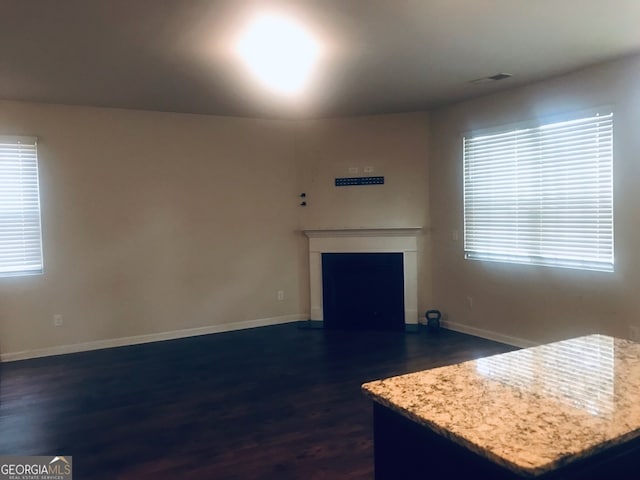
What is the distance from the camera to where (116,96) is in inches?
183

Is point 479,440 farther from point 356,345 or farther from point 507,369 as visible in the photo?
point 356,345

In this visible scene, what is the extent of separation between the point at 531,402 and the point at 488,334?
4.27 metres

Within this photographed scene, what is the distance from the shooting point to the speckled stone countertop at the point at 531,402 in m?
0.98

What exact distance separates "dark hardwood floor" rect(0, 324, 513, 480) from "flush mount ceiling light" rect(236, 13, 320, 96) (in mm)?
2535

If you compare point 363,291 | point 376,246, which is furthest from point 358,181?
point 363,291

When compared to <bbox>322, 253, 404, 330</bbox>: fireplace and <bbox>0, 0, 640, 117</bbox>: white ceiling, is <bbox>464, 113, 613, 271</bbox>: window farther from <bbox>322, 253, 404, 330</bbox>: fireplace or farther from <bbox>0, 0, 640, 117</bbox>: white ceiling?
<bbox>322, 253, 404, 330</bbox>: fireplace

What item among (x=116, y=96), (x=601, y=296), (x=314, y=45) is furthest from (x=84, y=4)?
(x=601, y=296)

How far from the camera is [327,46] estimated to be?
337 cm

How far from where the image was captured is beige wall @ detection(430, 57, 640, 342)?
3.87m

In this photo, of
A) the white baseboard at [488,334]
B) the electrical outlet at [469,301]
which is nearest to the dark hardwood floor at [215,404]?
the white baseboard at [488,334]

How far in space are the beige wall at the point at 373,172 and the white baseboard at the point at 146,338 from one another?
1342 mm

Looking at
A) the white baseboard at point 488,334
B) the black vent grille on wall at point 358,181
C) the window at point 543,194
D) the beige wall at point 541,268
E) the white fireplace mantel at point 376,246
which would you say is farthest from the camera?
the black vent grille on wall at point 358,181

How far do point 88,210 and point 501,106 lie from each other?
A: 14.4 feet

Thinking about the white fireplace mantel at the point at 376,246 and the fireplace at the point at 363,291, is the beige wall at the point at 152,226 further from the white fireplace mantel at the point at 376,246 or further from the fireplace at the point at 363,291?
the fireplace at the point at 363,291
